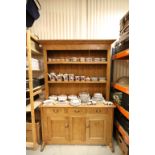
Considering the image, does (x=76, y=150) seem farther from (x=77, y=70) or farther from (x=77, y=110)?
(x=77, y=70)

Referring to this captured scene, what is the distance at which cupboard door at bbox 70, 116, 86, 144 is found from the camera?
87.5 inches

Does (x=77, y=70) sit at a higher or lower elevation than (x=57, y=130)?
higher

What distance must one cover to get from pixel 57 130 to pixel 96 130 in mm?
699

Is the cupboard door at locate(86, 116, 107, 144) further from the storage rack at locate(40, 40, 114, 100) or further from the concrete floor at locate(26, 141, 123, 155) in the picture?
the storage rack at locate(40, 40, 114, 100)

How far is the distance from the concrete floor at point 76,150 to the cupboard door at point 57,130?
10cm

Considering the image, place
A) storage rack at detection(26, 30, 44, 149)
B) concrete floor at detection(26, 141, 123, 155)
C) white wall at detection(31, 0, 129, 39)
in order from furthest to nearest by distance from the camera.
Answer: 1. white wall at detection(31, 0, 129, 39)
2. concrete floor at detection(26, 141, 123, 155)
3. storage rack at detection(26, 30, 44, 149)

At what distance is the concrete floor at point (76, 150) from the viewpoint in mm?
2115

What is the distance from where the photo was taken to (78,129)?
224 cm

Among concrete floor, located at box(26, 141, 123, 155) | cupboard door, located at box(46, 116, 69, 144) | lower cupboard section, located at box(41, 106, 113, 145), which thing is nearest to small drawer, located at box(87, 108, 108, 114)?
lower cupboard section, located at box(41, 106, 113, 145)

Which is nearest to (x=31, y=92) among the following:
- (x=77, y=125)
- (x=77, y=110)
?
(x=77, y=110)

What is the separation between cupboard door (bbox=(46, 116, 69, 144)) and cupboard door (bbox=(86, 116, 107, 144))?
1.28 feet

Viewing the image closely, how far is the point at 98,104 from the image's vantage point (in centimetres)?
227

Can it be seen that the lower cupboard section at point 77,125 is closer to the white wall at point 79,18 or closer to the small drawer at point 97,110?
the small drawer at point 97,110
